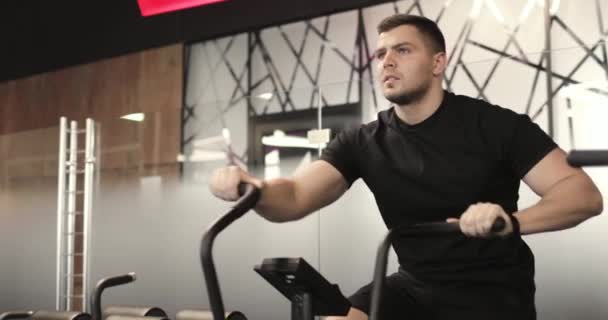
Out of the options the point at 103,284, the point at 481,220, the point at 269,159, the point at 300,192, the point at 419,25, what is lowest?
the point at 103,284

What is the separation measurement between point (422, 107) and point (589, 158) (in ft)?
2.81

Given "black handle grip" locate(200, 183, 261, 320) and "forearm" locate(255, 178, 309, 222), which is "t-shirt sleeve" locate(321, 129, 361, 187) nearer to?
"forearm" locate(255, 178, 309, 222)

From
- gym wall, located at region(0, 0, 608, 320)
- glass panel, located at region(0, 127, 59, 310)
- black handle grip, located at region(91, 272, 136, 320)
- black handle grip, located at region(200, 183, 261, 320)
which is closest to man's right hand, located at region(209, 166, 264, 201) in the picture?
black handle grip, located at region(200, 183, 261, 320)

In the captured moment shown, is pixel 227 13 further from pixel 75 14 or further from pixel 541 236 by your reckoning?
pixel 541 236

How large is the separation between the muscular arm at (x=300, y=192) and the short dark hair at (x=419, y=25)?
1.45 feet

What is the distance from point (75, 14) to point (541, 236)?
14.6 feet

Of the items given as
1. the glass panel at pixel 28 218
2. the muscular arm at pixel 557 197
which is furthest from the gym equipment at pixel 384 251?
the glass panel at pixel 28 218

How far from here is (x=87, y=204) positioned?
192 inches

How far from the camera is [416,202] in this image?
6.48ft

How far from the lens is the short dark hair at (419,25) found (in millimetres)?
2123

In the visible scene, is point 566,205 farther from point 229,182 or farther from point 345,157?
point 229,182

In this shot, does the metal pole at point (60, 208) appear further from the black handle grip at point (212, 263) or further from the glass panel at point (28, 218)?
the black handle grip at point (212, 263)

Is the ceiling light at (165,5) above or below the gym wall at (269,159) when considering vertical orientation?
above

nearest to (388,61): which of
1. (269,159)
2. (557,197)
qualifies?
(557,197)
